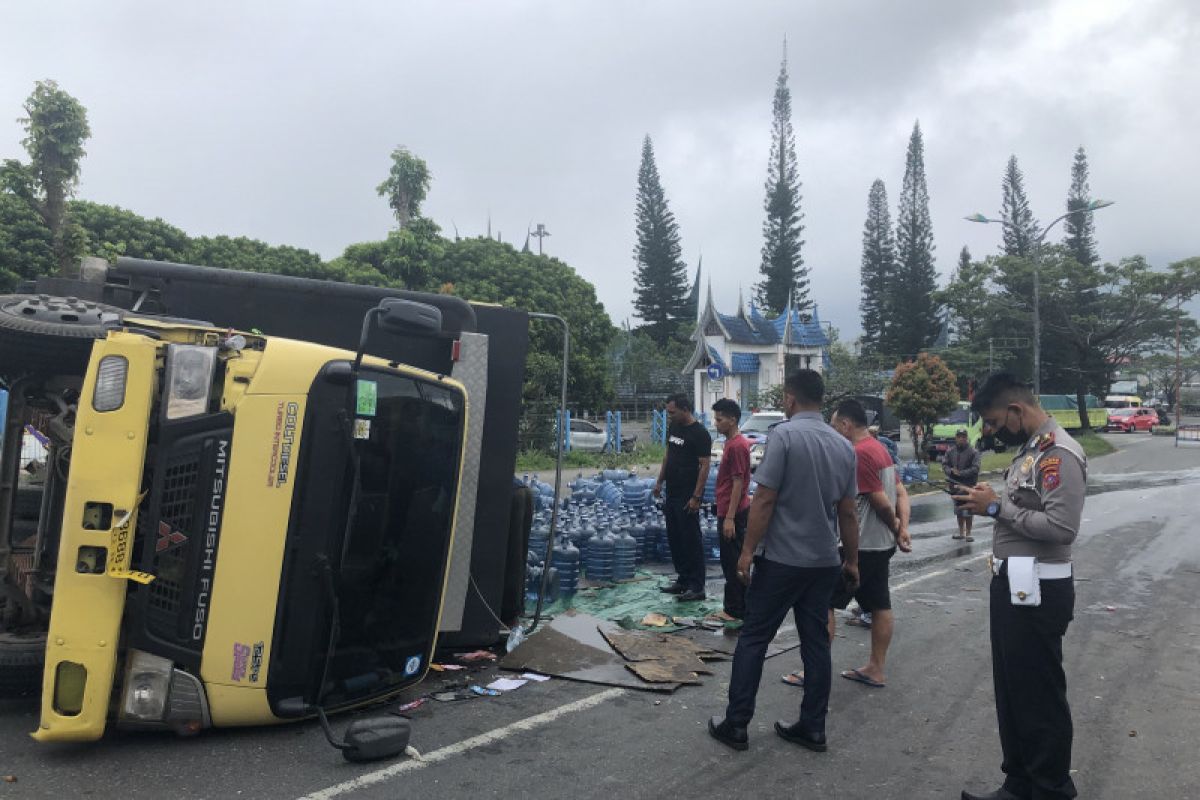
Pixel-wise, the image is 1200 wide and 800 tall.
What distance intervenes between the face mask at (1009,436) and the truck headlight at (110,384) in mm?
4274

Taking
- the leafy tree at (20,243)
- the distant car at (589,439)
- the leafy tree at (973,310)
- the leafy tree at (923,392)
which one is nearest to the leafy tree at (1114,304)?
the leafy tree at (973,310)

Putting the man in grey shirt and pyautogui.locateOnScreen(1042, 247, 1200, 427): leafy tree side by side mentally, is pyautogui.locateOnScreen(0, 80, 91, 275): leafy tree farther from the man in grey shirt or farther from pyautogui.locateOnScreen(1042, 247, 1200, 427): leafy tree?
pyautogui.locateOnScreen(1042, 247, 1200, 427): leafy tree

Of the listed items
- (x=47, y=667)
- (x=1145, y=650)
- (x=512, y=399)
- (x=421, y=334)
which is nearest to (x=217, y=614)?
(x=47, y=667)

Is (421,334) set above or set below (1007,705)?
above

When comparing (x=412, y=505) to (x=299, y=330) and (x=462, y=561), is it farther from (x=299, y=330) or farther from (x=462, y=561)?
(x=299, y=330)

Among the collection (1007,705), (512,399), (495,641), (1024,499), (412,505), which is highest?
(512,399)

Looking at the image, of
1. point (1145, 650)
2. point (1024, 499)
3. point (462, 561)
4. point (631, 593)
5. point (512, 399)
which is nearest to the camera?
point (1024, 499)

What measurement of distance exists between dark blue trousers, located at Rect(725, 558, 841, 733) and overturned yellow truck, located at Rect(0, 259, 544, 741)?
1.79m

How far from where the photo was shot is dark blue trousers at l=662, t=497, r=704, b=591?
316 inches

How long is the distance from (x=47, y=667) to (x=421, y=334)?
93.4 inches

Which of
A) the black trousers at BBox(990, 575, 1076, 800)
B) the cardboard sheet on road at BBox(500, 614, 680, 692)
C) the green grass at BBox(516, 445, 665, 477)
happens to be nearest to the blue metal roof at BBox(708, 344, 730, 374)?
the green grass at BBox(516, 445, 665, 477)

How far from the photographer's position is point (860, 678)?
585cm

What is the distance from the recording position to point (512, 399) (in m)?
6.19

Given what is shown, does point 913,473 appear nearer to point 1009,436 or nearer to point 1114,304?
point 1009,436
